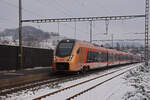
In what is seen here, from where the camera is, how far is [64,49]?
17.2 m

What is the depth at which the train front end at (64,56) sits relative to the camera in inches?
655

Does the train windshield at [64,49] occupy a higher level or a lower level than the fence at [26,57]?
higher

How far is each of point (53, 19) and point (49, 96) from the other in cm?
1599

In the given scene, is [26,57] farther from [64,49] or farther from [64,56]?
[64,56]

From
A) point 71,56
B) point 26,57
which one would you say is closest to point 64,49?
point 71,56

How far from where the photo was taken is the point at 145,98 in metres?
7.54

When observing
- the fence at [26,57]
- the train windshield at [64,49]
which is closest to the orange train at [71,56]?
the train windshield at [64,49]

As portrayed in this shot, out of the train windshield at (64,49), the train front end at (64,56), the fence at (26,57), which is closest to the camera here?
the train front end at (64,56)

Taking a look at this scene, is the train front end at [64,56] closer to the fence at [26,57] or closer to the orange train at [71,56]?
the orange train at [71,56]

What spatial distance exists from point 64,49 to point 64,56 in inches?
25.8

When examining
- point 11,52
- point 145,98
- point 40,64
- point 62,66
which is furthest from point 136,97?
point 40,64

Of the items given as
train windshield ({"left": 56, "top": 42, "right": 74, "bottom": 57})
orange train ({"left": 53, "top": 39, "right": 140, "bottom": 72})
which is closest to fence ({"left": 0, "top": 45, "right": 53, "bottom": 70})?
orange train ({"left": 53, "top": 39, "right": 140, "bottom": 72})

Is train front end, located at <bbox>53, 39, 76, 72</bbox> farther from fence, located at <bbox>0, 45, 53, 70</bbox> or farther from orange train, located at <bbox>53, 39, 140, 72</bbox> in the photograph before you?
fence, located at <bbox>0, 45, 53, 70</bbox>

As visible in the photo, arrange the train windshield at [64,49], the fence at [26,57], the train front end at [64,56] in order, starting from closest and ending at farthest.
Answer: the train front end at [64,56] < the train windshield at [64,49] < the fence at [26,57]
